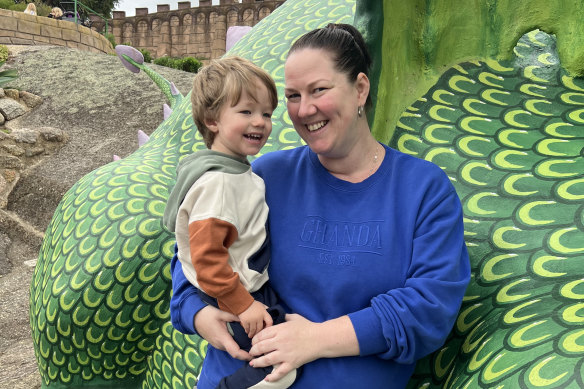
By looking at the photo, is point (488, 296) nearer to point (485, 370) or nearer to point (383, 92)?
point (485, 370)

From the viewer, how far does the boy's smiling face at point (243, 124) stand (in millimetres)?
1410

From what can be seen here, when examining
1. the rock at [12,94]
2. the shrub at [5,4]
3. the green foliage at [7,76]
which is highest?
the shrub at [5,4]

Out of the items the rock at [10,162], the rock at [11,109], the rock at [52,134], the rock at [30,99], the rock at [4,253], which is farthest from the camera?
the rock at [30,99]

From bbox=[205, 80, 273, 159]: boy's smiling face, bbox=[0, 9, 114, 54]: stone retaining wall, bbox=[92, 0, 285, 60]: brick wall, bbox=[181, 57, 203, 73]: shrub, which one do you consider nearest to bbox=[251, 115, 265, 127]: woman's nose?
bbox=[205, 80, 273, 159]: boy's smiling face

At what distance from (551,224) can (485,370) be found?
326 mm

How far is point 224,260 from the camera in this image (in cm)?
131

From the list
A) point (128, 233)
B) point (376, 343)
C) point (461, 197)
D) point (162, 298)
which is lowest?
point (162, 298)

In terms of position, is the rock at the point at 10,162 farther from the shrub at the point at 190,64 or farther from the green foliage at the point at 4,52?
the shrub at the point at 190,64

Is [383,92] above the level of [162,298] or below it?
above

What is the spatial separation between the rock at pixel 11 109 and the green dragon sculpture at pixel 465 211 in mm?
8391

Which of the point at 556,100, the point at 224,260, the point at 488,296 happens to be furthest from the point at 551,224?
the point at 224,260

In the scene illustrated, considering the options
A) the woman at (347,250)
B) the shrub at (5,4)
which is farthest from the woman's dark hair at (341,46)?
the shrub at (5,4)

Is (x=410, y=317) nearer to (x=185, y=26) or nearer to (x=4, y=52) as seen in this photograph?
(x=4, y=52)

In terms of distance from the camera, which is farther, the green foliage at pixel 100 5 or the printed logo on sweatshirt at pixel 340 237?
the green foliage at pixel 100 5
